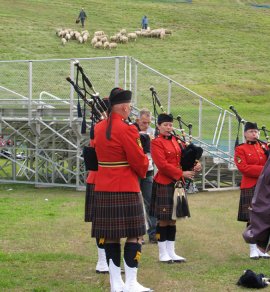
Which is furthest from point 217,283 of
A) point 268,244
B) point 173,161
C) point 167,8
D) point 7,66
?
point 167,8

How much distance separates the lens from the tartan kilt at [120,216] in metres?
6.74

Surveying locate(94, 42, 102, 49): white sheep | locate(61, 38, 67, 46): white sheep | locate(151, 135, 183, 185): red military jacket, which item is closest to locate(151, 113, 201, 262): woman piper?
locate(151, 135, 183, 185): red military jacket

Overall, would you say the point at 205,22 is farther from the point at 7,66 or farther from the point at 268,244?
the point at 268,244

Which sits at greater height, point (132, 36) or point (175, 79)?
point (132, 36)

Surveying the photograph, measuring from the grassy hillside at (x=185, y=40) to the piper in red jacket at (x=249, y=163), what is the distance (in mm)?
20105

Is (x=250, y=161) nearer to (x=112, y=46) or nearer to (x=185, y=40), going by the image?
(x=112, y=46)

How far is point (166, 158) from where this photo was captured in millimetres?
8531

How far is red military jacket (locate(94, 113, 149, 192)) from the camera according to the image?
665cm

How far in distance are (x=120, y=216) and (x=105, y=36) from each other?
4322cm

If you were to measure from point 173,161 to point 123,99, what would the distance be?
1.97m

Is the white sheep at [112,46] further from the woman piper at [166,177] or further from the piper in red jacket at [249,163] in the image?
the woman piper at [166,177]

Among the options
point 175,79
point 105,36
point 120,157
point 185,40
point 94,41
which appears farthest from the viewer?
point 185,40

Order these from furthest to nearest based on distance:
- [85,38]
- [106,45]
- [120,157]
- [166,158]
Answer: [85,38], [106,45], [166,158], [120,157]

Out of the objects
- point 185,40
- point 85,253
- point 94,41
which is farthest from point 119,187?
point 185,40
